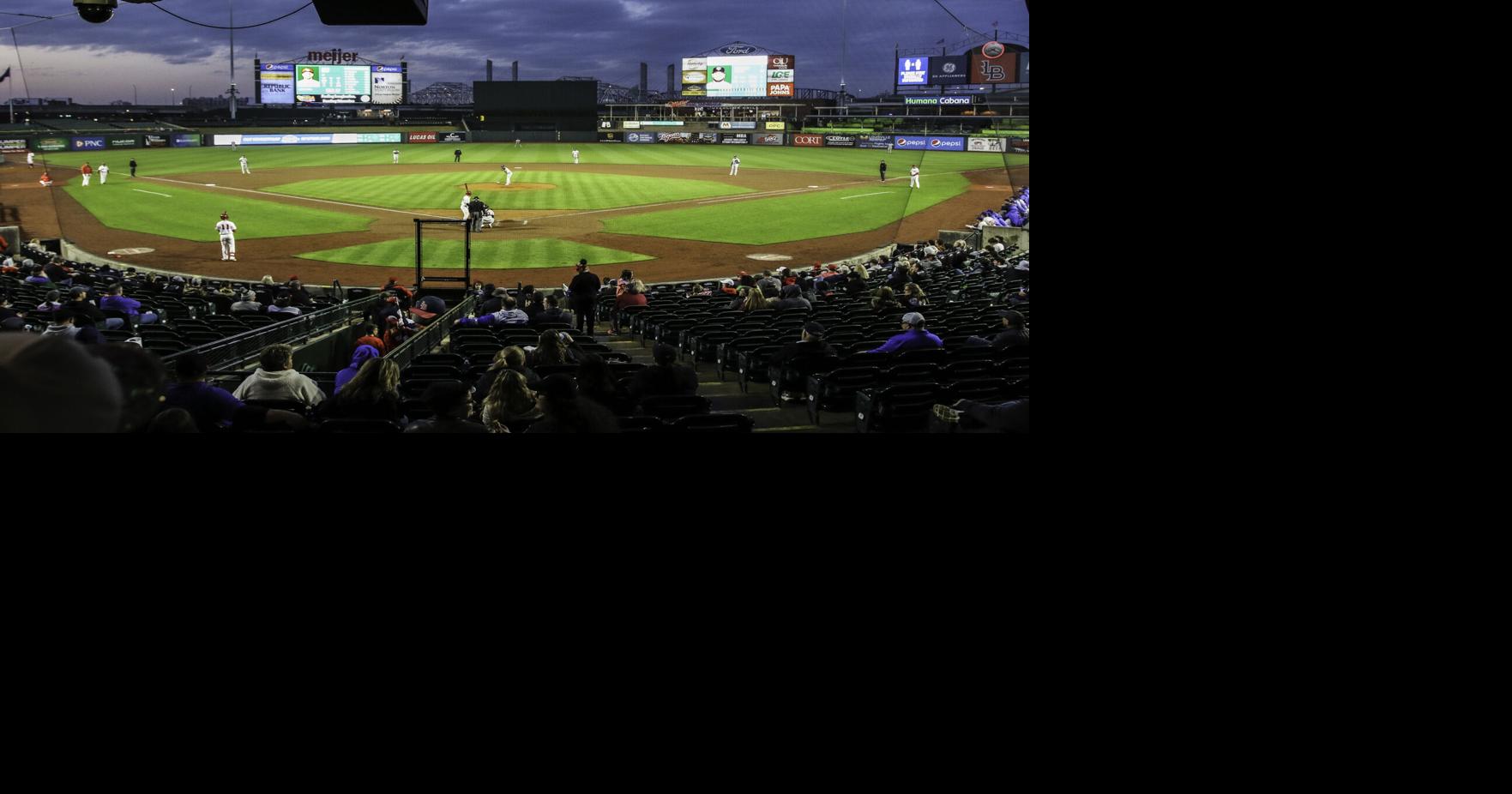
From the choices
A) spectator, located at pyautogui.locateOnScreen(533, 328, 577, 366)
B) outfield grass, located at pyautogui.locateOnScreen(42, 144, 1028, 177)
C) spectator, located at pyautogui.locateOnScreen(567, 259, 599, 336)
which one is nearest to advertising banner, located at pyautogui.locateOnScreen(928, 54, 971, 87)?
outfield grass, located at pyautogui.locateOnScreen(42, 144, 1028, 177)

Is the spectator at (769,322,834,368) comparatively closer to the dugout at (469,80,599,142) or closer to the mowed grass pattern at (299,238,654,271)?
the mowed grass pattern at (299,238,654,271)

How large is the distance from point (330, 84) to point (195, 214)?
3499 cm

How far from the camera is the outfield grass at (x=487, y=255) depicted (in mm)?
26234

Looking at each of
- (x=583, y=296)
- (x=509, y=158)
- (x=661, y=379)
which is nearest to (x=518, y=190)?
(x=509, y=158)

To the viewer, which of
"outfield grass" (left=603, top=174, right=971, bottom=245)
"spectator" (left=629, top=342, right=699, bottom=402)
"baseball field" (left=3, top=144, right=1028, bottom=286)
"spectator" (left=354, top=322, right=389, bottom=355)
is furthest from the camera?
"outfield grass" (left=603, top=174, right=971, bottom=245)

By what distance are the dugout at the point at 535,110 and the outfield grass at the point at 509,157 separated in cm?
565

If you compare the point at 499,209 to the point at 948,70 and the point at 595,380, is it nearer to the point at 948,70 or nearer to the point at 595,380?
the point at 595,380

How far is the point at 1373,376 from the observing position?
285cm

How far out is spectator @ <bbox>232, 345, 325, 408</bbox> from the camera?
7285mm

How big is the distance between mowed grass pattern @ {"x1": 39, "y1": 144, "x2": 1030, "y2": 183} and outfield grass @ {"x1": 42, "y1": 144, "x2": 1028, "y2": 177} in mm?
44

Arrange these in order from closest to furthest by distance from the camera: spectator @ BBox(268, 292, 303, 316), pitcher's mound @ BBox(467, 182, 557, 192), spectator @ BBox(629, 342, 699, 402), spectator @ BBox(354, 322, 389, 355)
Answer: spectator @ BBox(629, 342, 699, 402) → spectator @ BBox(354, 322, 389, 355) → spectator @ BBox(268, 292, 303, 316) → pitcher's mound @ BBox(467, 182, 557, 192)

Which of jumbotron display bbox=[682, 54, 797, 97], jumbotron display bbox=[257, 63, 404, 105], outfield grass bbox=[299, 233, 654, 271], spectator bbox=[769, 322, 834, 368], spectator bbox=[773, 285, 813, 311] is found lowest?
spectator bbox=[769, 322, 834, 368]

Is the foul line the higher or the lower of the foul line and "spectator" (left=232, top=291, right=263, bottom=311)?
the higher

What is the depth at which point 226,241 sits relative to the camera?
26688 mm
